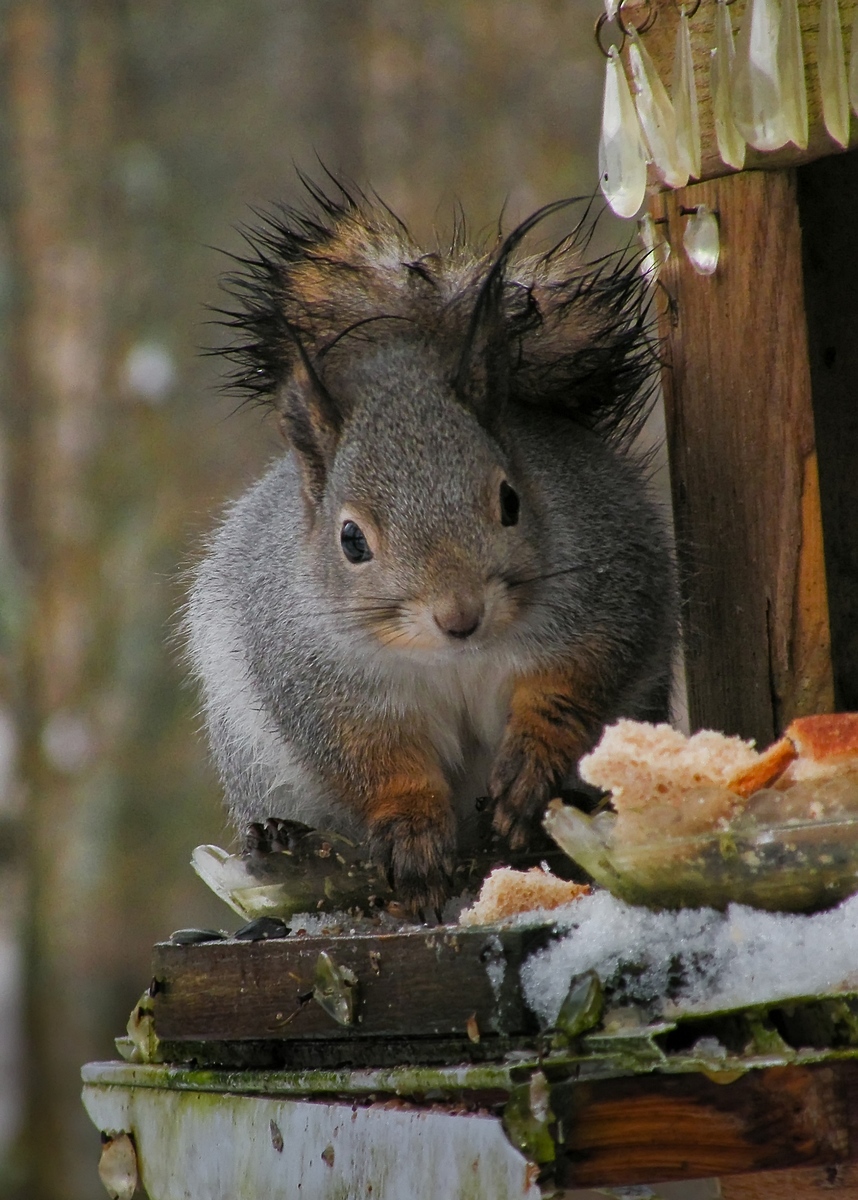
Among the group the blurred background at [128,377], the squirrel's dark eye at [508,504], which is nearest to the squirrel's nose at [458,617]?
the squirrel's dark eye at [508,504]

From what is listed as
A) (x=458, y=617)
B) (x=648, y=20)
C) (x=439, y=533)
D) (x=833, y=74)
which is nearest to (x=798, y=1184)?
(x=458, y=617)

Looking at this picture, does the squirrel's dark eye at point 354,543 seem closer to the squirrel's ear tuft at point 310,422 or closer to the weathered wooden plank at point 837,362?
the squirrel's ear tuft at point 310,422

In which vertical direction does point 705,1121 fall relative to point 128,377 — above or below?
below

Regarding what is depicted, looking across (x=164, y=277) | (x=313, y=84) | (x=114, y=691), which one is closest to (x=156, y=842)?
(x=114, y=691)

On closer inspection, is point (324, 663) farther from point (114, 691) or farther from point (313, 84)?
point (313, 84)

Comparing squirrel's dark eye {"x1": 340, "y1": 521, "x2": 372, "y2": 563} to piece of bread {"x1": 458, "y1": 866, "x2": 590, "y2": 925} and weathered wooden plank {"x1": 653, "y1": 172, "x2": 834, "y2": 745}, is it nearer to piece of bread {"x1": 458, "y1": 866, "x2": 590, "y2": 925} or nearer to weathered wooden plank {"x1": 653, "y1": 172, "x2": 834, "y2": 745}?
weathered wooden plank {"x1": 653, "y1": 172, "x2": 834, "y2": 745}

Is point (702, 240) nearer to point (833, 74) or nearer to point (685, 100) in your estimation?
point (685, 100)

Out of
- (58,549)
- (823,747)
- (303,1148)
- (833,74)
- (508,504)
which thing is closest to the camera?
(823,747)
